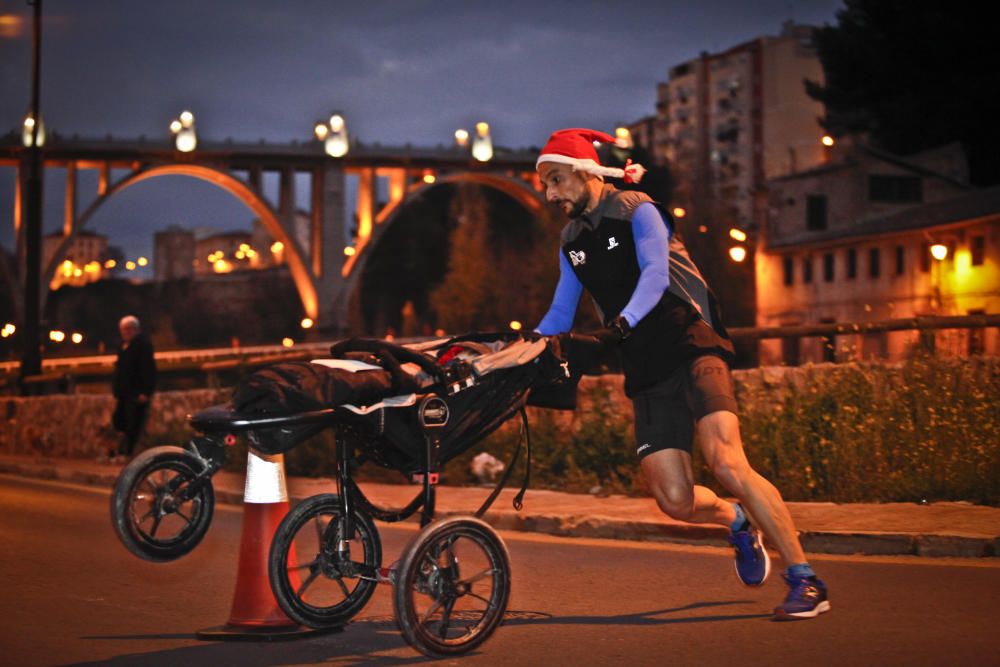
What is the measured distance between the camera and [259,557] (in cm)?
592

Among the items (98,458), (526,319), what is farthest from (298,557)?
(526,319)

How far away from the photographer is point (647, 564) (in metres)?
7.95

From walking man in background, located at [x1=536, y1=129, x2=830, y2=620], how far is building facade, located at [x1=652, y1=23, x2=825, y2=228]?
93879mm

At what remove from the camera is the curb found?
7820 mm

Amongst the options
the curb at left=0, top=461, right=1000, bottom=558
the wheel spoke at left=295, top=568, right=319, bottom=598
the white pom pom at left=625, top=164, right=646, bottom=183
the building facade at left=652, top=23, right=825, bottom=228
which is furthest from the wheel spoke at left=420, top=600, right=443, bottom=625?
the building facade at left=652, top=23, right=825, bottom=228

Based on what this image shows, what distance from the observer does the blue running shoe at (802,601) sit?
571 cm

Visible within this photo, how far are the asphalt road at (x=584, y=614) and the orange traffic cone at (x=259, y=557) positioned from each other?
5.8 inches

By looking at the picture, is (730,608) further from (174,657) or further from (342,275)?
(342,275)

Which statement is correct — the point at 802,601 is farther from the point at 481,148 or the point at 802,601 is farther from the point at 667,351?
the point at 481,148

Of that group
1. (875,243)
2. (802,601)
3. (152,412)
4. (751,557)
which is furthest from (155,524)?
(875,243)

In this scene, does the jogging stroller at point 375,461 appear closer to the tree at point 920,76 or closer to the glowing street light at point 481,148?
the tree at point 920,76

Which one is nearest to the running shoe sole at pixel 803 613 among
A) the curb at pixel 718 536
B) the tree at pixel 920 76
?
the curb at pixel 718 536

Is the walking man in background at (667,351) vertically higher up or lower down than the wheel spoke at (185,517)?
higher up

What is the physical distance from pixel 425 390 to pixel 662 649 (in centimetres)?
138
